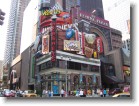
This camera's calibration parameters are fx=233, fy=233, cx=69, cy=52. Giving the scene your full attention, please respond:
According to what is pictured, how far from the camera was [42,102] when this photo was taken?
10914mm

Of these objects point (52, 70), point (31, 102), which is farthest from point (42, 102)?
point (52, 70)

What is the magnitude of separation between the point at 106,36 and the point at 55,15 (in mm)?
8351

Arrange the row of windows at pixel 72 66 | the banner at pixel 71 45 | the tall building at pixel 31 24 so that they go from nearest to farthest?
the row of windows at pixel 72 66
the banner at pixel 71 45
the tall building at pixel 31 24

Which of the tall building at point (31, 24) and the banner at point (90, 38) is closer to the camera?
the tall building at point (31, 24)

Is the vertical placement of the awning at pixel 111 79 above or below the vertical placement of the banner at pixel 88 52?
below

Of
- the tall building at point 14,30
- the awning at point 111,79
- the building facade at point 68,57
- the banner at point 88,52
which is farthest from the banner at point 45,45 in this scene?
the awning at point 111,79

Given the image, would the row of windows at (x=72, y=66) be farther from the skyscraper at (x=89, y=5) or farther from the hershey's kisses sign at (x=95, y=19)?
the skyscraper at (x=89, y=5)

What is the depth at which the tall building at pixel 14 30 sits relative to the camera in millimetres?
17955

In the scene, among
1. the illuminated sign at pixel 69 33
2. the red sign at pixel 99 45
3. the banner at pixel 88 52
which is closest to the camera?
the illuminated sign at pixel 69 33

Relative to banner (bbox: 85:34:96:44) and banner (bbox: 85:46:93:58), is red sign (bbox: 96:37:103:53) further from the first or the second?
banner (bbox: 85:46:93:58)

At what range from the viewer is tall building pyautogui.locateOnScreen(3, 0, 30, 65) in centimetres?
1795

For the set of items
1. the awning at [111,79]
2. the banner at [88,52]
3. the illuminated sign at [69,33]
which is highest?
the illuminated sign at [69,33]

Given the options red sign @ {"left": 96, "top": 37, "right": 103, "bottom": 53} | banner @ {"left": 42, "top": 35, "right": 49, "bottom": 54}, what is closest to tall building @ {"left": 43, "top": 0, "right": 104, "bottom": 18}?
red sign @ {"left": 96, "top": 37, "right": 103, "bottom": 53}

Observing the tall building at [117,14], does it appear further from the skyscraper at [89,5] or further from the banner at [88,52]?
the banner at [88,52]
